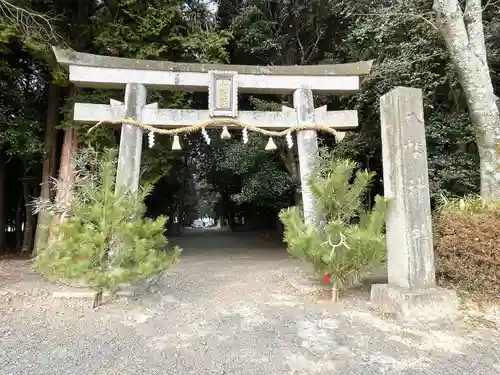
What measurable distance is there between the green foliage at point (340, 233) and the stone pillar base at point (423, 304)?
53 cm

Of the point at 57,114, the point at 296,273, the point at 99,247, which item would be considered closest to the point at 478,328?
the point at 296,273

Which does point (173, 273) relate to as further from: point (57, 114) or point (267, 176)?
point (57, 114)

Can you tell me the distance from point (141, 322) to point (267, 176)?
6.61 m

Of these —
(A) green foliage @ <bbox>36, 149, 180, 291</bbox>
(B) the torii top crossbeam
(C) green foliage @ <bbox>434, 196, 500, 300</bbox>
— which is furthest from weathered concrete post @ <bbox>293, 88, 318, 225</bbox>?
(A) green foliage @ <bbox>36, 149, 180, 291</bbox>

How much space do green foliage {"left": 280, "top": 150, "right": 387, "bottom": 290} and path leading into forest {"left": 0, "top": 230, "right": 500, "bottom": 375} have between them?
1.69 ft

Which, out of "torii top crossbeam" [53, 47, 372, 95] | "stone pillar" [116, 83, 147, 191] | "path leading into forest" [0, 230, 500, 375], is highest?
"torii top crossbeam" [53, 47, 372, 95]

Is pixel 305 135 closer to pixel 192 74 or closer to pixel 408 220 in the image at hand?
pixel 192 74

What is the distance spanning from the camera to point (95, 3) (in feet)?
31.6

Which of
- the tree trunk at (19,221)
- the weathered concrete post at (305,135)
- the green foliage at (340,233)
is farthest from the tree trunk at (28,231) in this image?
the green foliage at (340,233)

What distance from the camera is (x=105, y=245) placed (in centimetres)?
442

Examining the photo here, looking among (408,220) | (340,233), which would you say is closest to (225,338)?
(340,233)

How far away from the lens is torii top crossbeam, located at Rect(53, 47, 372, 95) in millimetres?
5684

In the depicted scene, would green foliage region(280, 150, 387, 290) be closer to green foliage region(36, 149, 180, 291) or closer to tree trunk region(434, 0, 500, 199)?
green foliage region(36, 149, 180, 291)

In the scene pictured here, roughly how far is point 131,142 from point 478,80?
591 centimetres
